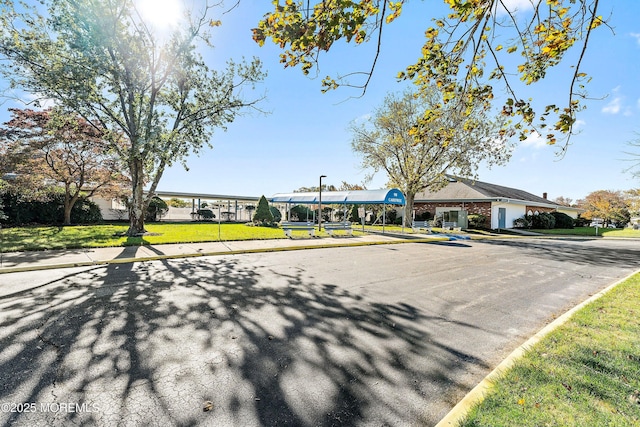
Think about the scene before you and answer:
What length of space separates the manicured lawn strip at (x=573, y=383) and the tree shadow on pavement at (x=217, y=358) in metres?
0.47

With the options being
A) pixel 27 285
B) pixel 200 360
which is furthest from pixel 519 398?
pixel 27 285

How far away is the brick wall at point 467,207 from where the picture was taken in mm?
25953

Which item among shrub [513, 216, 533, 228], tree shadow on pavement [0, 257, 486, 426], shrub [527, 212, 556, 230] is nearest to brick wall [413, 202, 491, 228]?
shrub [513, 216, 533, 228]

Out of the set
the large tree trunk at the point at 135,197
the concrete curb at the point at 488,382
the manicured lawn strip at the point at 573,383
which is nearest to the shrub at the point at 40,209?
the large tree trunk at the point at 135,197

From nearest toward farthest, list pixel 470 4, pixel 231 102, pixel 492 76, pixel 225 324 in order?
pixel 470 4 < pixel 225 324 < pixel 492 76 < pixel 231 102

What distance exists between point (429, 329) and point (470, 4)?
4175 millimetres

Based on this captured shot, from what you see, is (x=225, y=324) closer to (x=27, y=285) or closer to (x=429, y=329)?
(x=429, y=329)

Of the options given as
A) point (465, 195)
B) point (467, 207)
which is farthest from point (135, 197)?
point (465, 195)

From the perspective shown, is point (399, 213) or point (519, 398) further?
point (399, 213)

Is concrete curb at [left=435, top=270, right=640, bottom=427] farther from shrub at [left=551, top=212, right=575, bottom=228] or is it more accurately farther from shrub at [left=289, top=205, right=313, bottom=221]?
shrub at [left=551, top=212, right=575, bottom=228]

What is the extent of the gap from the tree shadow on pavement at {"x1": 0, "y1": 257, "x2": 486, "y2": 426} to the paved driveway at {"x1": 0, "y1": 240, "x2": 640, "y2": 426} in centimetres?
2

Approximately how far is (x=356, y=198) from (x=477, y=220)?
1125cm

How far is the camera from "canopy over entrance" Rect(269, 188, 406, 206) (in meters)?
21.5

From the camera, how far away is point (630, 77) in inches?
221
